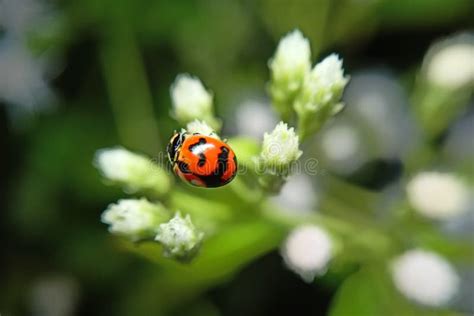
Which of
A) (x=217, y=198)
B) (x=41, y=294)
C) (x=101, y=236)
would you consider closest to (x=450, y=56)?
(x=217, y=198)

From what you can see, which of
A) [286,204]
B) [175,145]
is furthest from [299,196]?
[175,145]

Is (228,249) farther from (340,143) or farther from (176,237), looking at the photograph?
(340,143)

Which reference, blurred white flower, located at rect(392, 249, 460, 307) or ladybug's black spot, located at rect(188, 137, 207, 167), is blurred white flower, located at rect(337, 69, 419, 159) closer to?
blurred white flower, located at rect(392, 249, 460, 307)

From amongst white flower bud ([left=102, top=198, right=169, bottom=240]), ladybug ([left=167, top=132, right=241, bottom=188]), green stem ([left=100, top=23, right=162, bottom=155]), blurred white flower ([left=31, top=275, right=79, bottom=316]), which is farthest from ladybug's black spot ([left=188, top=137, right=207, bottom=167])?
blurred white flower ([left=31, top=275, right=79, bottom=316])

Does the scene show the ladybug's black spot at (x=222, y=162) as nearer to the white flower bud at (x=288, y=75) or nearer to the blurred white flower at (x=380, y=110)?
the white flower bud at (x=288, y=75)

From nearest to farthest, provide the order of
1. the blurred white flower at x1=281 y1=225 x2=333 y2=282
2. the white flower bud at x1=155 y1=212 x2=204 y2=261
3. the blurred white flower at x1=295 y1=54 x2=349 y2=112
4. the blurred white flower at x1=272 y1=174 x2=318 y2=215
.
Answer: the white flower bud at x1=155 y1=212 x2=204 y2=261 < the blurred white flower at x1=295 y1=54 x2=349 y2=112 < the blurred white flower at x1=281 y1=225 x2=333 y2=282 < the blurred white flower at x1=272 y1=174 x2=318 y2=215

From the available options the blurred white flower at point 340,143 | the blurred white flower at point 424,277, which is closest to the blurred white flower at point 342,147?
the blurred white flower at point 340,143

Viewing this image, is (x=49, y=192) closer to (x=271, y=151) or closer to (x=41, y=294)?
(x=41, y=294)
